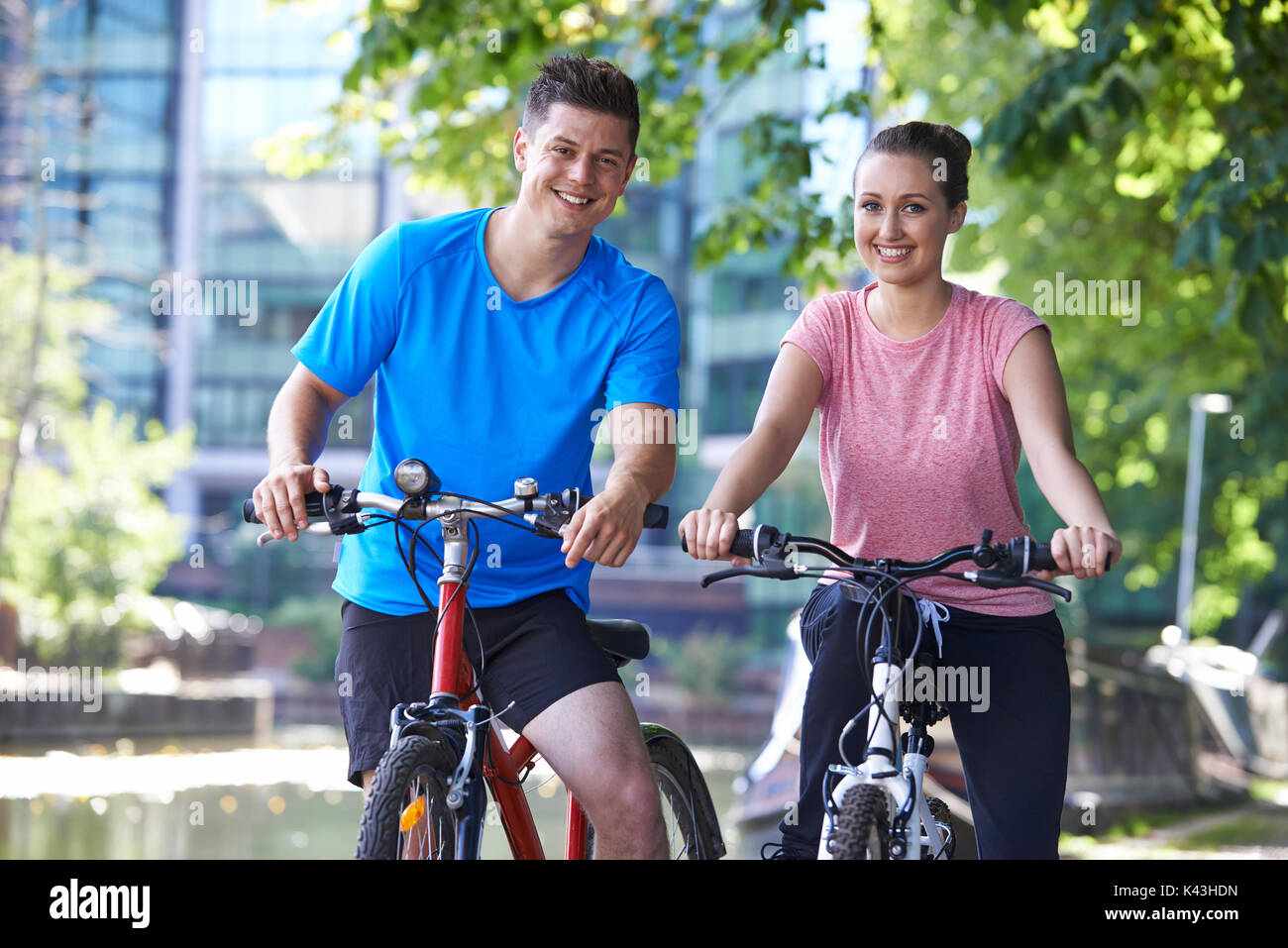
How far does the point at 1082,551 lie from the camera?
2.79 m

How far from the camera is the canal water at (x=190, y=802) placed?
443 inches

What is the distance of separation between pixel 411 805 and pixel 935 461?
1289mm

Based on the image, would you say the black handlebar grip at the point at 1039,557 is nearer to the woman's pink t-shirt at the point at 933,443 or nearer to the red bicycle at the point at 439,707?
the woman's pink t-shirt at the point at 933,443

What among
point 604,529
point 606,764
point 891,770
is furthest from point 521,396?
point 891,770

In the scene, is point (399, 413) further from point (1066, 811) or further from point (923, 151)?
point (1066, 811)

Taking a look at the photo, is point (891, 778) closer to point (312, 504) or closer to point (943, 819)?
point (943, 819)

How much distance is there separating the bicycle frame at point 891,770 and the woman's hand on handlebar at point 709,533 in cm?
32

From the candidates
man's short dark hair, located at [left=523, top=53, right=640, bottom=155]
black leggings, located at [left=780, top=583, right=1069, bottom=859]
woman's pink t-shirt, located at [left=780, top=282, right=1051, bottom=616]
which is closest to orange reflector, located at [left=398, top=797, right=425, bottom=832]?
black leggings, located at [left=780, top=583, right=1069, bottom=859]

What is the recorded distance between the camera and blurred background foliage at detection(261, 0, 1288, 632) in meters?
7.08

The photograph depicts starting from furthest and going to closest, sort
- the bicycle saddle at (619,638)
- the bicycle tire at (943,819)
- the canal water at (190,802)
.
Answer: the canal water at (190,802) < the bicycle saddle at (619,638) < the bicycle tire at (943,819)

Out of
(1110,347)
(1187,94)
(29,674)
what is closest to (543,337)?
(1187,94)

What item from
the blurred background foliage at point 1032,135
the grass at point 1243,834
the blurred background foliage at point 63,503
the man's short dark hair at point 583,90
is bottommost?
the grass at point 1243,834

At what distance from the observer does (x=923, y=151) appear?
10.7 feet

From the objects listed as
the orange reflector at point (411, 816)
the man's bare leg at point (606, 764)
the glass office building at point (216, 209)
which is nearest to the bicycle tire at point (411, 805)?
the orange reflector at point (411, 816)
